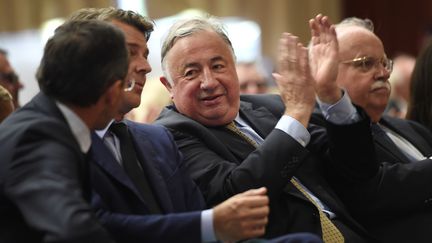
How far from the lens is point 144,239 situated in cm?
197

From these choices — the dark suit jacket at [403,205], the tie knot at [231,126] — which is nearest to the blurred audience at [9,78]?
the tie knot at [231,126]

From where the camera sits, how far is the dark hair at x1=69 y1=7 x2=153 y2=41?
242 centimetres

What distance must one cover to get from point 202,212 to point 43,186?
17.7 inches

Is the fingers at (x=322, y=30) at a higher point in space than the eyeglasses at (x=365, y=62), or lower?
higher

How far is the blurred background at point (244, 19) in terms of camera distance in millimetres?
6813

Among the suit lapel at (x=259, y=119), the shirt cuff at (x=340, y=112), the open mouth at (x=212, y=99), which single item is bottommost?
the suit lapel at (x=259, y=119)

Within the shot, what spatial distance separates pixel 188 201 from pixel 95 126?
1.58 feet

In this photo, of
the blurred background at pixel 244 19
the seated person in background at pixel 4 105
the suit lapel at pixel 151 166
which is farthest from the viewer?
the blurred background at pixel 244 19

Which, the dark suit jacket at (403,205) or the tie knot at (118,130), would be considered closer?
the tie knot at (118,130)

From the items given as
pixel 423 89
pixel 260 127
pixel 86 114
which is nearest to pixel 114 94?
pixel 86 114

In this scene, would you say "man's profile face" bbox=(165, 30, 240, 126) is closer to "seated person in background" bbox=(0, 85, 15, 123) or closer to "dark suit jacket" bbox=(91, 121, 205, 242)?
"dark suit jacket" bbox=(91, 121, 205, 242)

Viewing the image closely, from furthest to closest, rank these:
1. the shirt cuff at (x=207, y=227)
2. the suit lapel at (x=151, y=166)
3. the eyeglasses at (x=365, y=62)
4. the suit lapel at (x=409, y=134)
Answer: the suit lapel at (x=409, y=134), the eyeglasses at (x=365, y=62), the suit lapel at (x=151, y=166), the shirt cuff at (x=207, y=227)

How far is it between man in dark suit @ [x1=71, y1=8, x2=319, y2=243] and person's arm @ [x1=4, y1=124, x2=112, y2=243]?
0.24 m

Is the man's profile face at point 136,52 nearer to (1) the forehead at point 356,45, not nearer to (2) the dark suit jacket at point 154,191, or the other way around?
(2) the dark suit jacket at point 154,191
